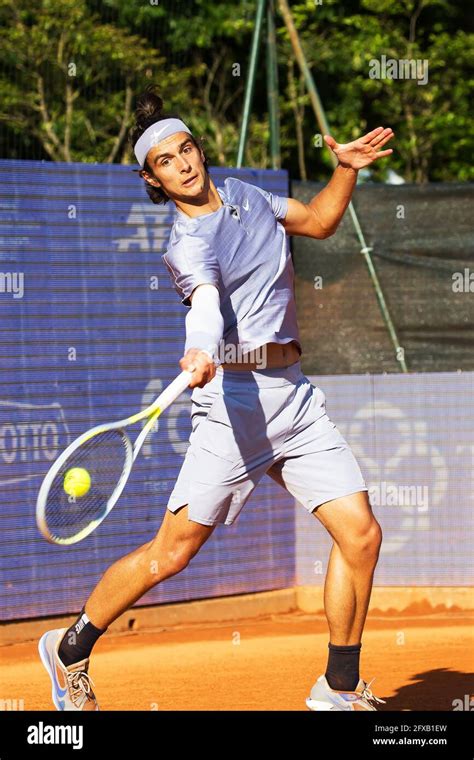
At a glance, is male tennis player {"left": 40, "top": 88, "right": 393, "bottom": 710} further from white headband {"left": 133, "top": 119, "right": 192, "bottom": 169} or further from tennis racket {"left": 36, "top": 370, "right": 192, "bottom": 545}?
tennis racket {"left": 36, "top": 370, "right": 192, "bottom": 545}

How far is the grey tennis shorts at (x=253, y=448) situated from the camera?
480 centimetres

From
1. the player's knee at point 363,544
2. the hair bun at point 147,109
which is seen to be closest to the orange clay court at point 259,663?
the player's knee at point 363,544

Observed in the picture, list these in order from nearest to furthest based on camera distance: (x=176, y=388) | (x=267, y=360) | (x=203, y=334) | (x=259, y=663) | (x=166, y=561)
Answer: (x=176, y=388) → (x=203, y=334) → (x=166, y=561) → (x=267, y=360) → (x=259, y=663)

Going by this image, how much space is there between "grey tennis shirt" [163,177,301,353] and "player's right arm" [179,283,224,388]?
4.8 inches

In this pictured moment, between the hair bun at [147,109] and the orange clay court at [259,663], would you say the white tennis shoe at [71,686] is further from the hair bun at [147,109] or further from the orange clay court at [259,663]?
the hair bun at [147,109]

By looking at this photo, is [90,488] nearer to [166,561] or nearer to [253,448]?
[166,561]

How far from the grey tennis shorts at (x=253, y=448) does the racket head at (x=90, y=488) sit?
38 cm

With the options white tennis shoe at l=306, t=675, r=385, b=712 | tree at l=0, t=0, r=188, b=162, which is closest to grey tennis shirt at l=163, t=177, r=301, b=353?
white tennis shoe at l=306, t=675, r=385, b=712

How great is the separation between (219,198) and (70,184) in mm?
2777

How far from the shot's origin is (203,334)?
4.29 m

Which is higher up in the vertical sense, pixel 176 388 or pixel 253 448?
pixel 176 388

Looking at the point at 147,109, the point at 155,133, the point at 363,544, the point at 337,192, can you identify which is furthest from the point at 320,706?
the point at 147,109

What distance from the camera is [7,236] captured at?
725 centimetres

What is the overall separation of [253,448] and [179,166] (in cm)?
106
